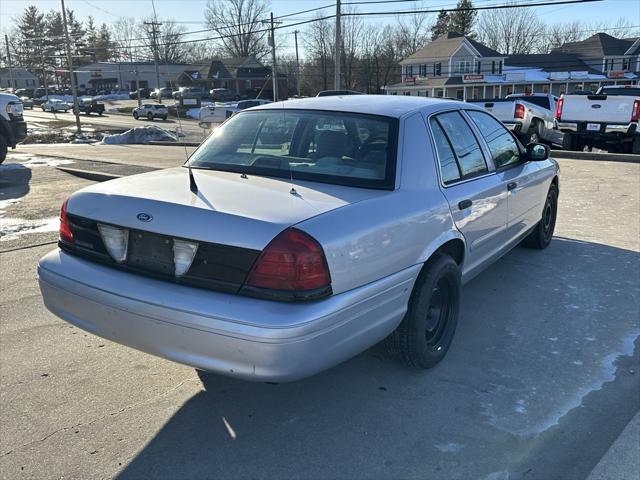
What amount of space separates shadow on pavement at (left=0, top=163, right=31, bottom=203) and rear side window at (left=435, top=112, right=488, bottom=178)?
7323 millimetres

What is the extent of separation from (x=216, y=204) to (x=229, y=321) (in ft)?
1.97

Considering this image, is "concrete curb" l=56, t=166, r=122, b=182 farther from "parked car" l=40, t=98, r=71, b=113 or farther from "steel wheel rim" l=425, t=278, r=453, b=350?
"parked car" l=40, t=98, r=71, b=113

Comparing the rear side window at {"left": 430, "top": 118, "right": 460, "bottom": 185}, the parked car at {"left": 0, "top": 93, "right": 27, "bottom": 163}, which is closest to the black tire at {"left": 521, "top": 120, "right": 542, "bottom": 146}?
the parked car at {"left": 0, "top": 93, "right": 27, "bottom": 163}

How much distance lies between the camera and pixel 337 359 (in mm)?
2689

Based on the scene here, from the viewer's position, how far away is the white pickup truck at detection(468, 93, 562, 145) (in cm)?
1661

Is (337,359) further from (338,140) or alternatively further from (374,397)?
(338,140)

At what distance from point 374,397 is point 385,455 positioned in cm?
54

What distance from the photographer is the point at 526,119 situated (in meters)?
16.8

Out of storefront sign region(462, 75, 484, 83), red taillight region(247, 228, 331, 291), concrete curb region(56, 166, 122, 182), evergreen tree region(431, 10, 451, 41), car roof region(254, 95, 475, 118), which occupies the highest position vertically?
evergreen tree region(431, 10, 451, 41)

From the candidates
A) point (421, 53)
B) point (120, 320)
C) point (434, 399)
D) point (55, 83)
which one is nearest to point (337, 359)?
point (434, 399)

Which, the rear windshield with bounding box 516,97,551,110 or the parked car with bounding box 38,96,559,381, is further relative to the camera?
the rear windshield with bounding box 516,97,551,110

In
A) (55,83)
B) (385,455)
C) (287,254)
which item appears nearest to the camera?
(287,254)

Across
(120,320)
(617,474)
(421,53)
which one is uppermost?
(421,53)

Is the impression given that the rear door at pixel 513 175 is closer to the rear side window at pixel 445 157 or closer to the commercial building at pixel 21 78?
the rear side window at pixel 445 157
